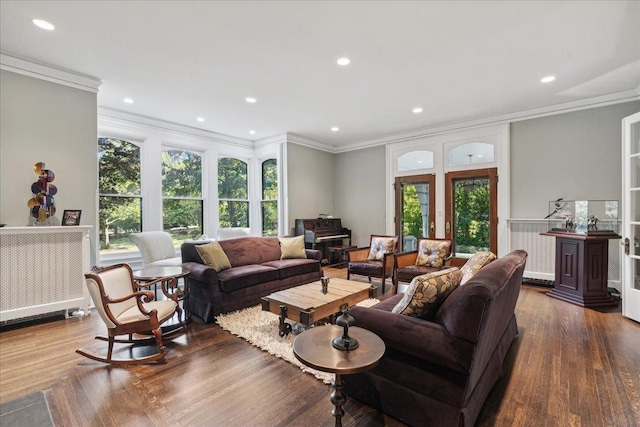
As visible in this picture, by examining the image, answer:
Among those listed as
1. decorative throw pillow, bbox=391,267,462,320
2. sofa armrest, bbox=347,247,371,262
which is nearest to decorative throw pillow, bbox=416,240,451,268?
sofa armrest, bbox=347,247,371,262

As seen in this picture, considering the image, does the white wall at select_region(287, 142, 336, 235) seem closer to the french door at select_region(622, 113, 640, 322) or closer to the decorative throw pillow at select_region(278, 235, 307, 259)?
the decorative throw pillow at select_region(278, 235, 307, 259)

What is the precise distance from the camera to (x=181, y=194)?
19.3 ft

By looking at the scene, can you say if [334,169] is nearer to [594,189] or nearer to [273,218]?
[273,218]

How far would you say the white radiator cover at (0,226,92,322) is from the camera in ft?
10.3

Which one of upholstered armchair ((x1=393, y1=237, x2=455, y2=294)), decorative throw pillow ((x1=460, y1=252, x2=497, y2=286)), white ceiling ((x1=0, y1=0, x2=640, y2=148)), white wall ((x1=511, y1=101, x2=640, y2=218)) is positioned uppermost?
white ceiling ((x1=0, y1=0, x2=640, y2=148))

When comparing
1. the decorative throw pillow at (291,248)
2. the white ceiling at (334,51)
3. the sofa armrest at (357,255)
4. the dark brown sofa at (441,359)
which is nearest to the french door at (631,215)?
the white ceiling at (334,51)

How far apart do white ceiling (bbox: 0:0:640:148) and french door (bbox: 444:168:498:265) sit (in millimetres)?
1340

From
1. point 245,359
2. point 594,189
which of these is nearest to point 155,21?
point 245,359

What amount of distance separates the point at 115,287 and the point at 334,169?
5870 mm

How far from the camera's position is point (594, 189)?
4480 millimetres

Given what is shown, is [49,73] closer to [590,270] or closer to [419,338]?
[419,338]

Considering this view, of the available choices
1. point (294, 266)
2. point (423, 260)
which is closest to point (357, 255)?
point (423, 260)

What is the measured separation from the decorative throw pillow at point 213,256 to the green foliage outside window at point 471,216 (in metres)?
4.45

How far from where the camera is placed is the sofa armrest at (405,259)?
180 inches
